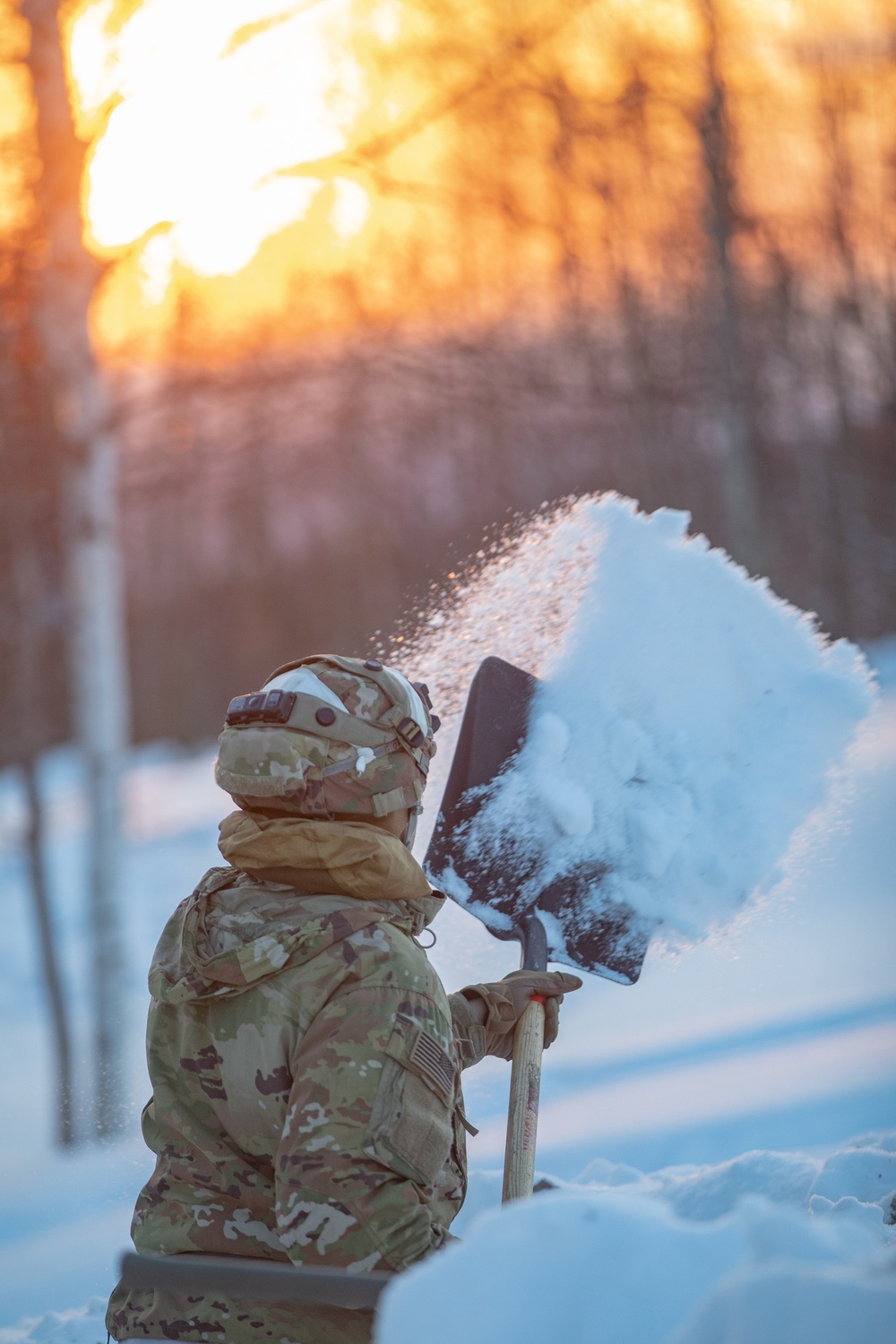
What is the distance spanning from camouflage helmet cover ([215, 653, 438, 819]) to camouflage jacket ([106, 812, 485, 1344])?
44 millimetres

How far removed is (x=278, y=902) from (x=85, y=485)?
13.3 feet

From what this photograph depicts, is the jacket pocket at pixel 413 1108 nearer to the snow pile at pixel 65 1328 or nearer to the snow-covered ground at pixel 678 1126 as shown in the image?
the snow-covered ground at pixel 678 1126

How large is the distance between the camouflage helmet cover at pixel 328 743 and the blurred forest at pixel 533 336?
4.10 metres

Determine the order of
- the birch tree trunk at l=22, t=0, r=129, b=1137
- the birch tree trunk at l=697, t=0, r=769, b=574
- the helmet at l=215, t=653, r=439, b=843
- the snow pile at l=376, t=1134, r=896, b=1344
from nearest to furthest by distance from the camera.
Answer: the snow pile at l=376, t=1134, r=896, b=1344 → the helmet at l=215, t=653, r=439, b=843 → the birch tree trunk at l=22, t=0, r=129, b=1137 → the birch tree trunk at l=697, t=0, r=769, b=574

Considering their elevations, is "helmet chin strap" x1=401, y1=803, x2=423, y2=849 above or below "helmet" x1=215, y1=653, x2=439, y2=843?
below

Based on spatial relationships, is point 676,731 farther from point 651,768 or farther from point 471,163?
point 471,163

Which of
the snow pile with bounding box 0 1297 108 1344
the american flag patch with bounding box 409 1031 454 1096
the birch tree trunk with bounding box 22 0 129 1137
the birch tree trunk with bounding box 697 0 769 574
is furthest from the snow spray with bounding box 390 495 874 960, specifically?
the birch tree trunk with bounding box 697 0 769 574

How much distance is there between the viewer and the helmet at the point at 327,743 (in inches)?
63.4

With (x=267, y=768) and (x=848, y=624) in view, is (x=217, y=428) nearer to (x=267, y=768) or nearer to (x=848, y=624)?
(x=848, y=624)

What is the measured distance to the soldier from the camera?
144 centimetres

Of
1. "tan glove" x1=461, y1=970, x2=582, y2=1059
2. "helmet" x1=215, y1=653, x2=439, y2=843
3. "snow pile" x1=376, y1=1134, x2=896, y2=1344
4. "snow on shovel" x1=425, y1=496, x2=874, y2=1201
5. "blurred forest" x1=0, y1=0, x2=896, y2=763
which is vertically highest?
"blurred forest" x1=0, y1=0, x2=896, y2=763

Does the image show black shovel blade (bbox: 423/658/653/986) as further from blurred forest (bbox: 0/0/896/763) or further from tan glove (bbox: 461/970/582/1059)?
blurred forest (bbox: 0/0/896/763)

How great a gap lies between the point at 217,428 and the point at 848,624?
4.80 metres

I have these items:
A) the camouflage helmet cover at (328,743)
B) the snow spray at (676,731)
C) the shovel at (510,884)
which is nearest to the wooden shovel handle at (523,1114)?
the shovel at (510,884)
